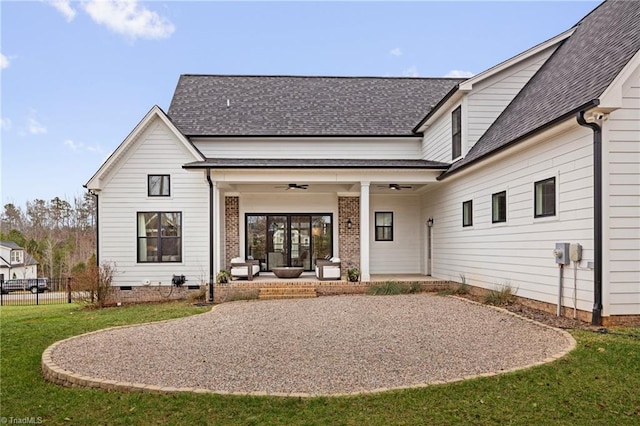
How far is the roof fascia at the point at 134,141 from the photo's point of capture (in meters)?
14.3

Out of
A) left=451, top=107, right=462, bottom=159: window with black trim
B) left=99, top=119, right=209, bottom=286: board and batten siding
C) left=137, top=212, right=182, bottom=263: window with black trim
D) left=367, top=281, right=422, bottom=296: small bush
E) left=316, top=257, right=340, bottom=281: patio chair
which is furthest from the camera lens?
left=137, top=212, right=182, bottom=263: window with black trim

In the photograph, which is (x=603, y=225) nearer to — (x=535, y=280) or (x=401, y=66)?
(x=535, y=280)

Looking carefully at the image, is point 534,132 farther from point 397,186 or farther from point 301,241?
point 301,241

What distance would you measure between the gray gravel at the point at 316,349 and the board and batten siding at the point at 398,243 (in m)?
7.54

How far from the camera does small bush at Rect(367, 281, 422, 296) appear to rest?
42.4ft

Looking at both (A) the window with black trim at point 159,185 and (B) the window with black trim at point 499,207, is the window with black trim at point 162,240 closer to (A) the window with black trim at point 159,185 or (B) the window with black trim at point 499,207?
(A) the window with black trim at point 159,185

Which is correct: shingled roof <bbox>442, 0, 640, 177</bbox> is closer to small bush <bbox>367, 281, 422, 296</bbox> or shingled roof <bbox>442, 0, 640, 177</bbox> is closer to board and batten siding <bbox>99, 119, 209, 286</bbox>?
small bush <bbox>367, 281, 422, 296</bbox>

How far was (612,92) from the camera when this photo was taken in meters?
7.09

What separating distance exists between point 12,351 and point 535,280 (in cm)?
1002

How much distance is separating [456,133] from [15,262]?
4338cm

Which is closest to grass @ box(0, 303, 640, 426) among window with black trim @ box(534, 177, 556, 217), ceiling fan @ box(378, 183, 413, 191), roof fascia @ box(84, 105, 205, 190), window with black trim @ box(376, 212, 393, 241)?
window with black trim @ box(534, 177, 556, 217)

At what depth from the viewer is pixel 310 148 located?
55.6ft

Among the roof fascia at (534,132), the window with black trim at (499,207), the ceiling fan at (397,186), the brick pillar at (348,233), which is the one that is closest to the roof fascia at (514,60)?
the roof fascia at (534,132)

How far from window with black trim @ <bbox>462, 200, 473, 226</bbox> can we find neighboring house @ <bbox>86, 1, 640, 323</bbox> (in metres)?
0.06
